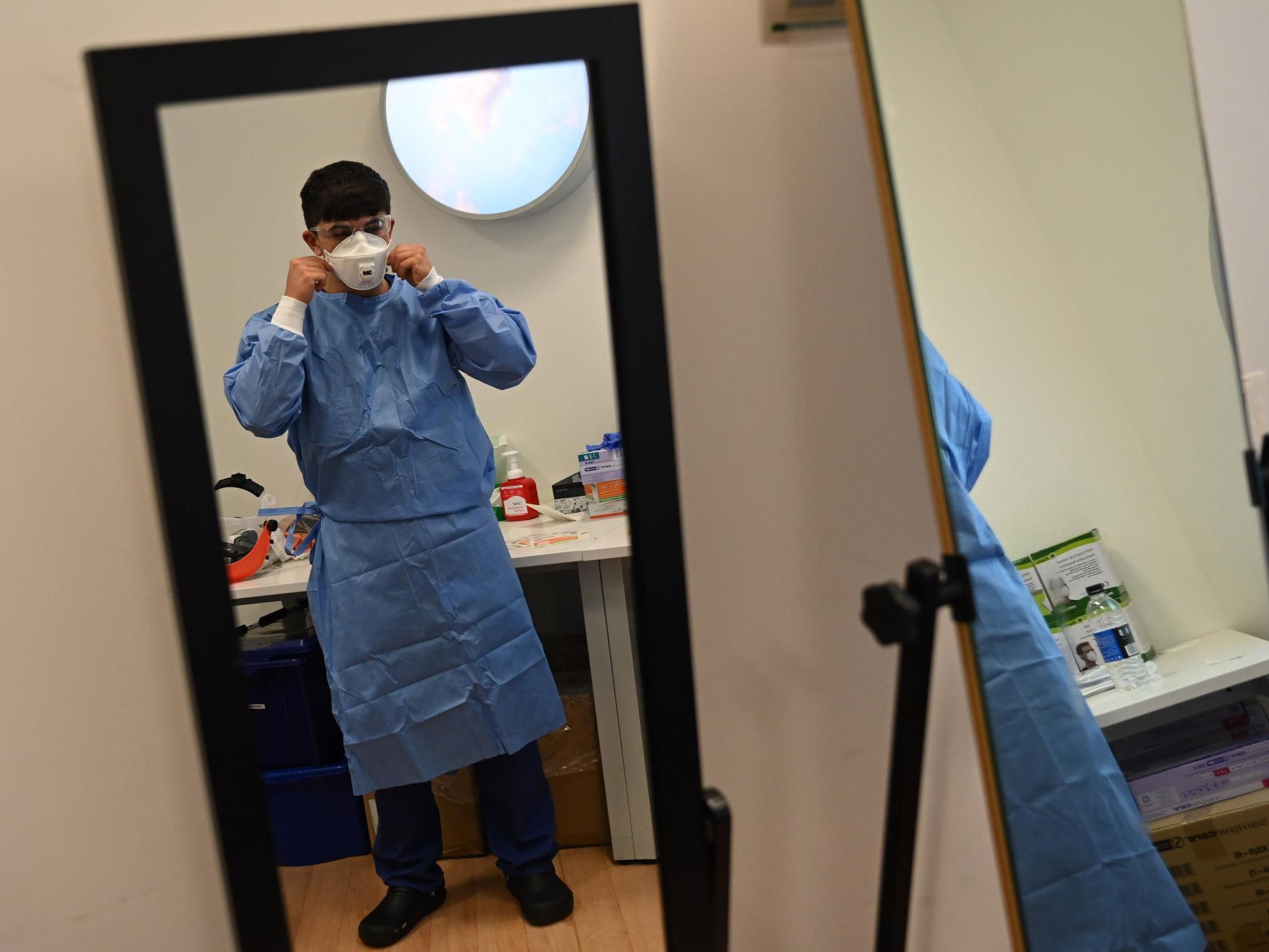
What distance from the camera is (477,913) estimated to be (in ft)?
4.91


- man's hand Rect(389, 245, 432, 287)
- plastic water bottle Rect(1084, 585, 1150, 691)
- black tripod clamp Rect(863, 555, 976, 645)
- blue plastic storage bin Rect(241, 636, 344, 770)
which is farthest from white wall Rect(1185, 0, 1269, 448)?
blue plastic storage bin Rect(241, 636, 344, 770)

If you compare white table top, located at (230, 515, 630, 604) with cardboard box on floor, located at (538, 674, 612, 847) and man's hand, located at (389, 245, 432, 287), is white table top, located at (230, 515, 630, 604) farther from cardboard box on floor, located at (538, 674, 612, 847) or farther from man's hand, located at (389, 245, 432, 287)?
man's hand, located at (389, 245, 432, 287)

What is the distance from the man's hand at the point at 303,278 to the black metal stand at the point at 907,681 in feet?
2.38

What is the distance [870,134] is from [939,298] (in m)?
0.31

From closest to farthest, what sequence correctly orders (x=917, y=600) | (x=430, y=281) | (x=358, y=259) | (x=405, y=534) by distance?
(x=917, y=600)
(x=358, y=259)
(x=430, y=281)
(x=405, y=534)

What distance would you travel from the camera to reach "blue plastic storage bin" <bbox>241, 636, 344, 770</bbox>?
1546mm

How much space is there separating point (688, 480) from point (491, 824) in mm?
822

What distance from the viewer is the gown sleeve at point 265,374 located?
1096 millimetres

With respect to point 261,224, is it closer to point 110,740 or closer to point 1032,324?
point 110,740

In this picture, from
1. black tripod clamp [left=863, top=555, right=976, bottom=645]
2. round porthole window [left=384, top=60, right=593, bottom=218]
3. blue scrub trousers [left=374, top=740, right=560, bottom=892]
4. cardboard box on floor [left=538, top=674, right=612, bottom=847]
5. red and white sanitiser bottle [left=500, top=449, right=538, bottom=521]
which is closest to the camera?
black tripod clamp [left=863, top=555, right=976, bottom=645]

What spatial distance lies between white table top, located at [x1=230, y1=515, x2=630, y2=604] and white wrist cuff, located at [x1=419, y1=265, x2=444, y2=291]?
422 millimetres

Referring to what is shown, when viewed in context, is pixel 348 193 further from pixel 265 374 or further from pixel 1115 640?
pixel 1115 640

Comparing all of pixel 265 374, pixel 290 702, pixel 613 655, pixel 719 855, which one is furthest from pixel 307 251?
pixel 719 855

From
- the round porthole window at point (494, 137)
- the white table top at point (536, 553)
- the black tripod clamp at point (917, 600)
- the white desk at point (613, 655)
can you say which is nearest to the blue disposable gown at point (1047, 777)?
the black tripod clamp at point (917, 600)
